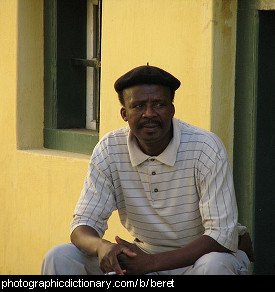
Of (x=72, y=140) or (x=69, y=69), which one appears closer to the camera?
(x=72, y=140)

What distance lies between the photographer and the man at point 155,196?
15.6 feet

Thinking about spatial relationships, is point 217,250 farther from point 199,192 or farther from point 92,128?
point 92,128

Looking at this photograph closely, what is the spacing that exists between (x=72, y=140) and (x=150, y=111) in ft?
8.67

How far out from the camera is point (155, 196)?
4.97m

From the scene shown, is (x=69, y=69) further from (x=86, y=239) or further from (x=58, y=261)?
(x=58, y=261)

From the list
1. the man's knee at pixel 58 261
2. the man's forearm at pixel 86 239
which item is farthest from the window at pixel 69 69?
the man's knee at pixel 58 261

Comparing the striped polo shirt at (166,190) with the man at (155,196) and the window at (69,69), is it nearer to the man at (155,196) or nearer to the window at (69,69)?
the man at (155,196)

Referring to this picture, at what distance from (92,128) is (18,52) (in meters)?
0.83

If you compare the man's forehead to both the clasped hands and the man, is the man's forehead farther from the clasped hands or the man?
the clasped hands

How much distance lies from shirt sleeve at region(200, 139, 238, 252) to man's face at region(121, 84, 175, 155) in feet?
1.06

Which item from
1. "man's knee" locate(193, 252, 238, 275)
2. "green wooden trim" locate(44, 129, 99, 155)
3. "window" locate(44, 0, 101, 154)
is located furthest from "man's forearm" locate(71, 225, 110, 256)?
"window" locate(44, 0, 101, 154)

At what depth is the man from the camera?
475 cm

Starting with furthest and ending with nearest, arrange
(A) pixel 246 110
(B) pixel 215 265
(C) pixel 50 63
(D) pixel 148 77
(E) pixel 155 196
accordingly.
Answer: (C) pixel 50 63 → (A) pixel 246 110 → (E) pixel 155 196 → (D) pixel 148 77 → (B) pixel 215 265

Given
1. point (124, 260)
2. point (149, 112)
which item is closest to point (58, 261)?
point (124, 260)
